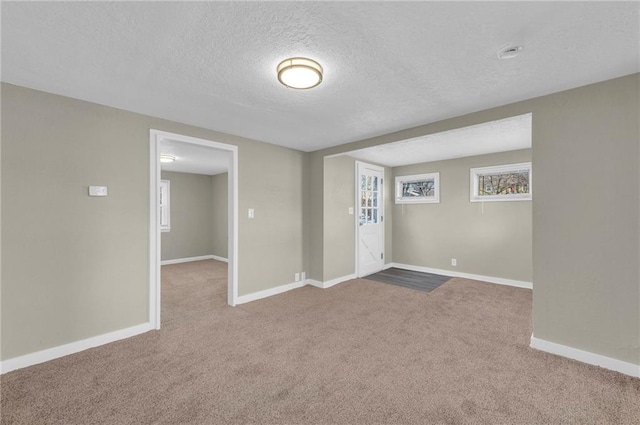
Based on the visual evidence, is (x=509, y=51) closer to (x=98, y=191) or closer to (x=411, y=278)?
(x=98, y=191)

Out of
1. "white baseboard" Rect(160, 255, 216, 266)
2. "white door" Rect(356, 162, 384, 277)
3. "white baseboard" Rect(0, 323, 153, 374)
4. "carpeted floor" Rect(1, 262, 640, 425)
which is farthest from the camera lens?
"white baseboard" Rect(160, 255, 216, 266)

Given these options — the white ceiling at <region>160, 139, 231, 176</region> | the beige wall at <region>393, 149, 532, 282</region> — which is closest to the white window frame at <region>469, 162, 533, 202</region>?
the beige wall at <region>393, 149, 532, 282</region>

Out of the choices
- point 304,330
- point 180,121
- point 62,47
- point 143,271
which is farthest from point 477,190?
point 62,47

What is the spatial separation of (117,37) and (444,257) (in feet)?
18.9

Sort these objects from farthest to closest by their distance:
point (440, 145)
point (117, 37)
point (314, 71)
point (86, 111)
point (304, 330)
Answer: point (440, 145)
point (304, 330)
point (86, 111)
point (314, 71)
point (117, 37)

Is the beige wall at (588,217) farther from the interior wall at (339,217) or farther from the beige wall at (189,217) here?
the beige wall at (189,217)

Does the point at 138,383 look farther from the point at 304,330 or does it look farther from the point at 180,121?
the point at 180,121

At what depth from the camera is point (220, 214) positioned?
753 centimetres

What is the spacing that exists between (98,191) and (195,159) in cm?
301

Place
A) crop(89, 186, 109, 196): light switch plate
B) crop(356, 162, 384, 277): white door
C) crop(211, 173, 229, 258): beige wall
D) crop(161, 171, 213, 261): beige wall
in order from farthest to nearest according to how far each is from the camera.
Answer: crop(211, 173, 229, 258): beige wall, crop(161, 171, 213, 261): beige wall, crop(356, 162, 384, 277): white door, crop(89, 186, 109, 196): light switch plate

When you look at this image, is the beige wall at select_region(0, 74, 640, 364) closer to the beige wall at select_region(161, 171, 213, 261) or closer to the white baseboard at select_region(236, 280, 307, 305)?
the white baseboard at select_region(236, 280, 307, 305)

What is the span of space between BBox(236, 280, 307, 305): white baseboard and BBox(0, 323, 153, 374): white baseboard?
1.15m

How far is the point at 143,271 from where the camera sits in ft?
9.78

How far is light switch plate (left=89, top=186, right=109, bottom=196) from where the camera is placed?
2633 mm
